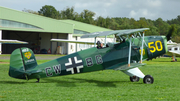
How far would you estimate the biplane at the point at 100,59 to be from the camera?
8906 millimetres

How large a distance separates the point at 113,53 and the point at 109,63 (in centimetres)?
47

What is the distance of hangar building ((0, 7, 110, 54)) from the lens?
39.7m

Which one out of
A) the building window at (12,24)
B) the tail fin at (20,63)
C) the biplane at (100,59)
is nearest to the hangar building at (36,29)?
the building window at (12,24)

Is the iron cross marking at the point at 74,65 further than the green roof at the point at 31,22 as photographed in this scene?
No

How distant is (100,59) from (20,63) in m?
3.32

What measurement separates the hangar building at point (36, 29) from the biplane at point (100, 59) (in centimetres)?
3301

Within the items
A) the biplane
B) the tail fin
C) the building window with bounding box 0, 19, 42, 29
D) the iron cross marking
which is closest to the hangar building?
the building window with bounding box 0, 19, 42, 29

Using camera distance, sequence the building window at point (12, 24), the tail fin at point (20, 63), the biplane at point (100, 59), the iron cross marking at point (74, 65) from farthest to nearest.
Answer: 1. the building window at point (12, 24)
2. the iron cross marking at point (74, 65)
3. the biplane at point (100, 59)
4. the tail fin at point (20, 63)

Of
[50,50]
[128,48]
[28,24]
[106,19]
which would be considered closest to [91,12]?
[106,19]

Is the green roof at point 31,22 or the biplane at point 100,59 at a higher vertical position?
the green roof at point 31,22

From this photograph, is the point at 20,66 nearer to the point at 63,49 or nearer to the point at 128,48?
the point at 128,48

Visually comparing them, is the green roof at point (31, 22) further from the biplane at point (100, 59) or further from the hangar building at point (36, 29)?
the biplane at point (100, 59)

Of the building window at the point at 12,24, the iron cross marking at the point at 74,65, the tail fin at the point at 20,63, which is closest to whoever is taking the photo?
the tail fin at the point at 20,63

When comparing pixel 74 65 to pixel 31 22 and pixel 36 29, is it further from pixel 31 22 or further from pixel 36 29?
pixel 36 29
